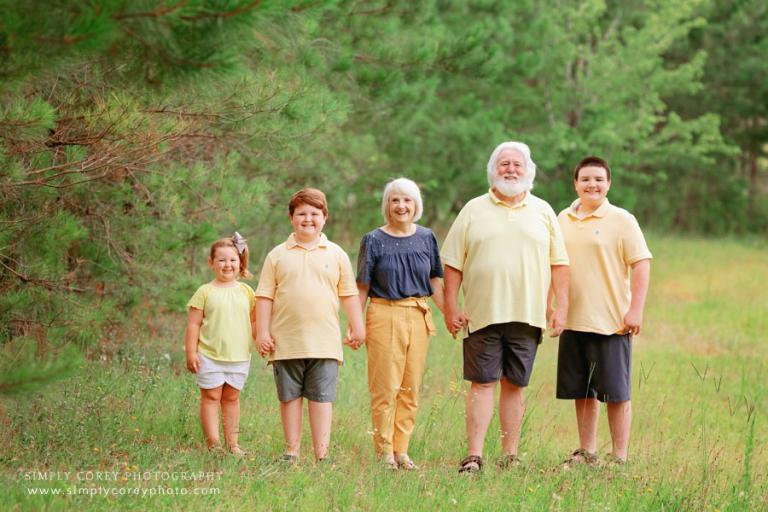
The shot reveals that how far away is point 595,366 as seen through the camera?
19.1 ft

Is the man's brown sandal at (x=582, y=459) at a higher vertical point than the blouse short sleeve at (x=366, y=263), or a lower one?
lower

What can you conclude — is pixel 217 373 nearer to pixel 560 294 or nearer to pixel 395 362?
pixel 395 362

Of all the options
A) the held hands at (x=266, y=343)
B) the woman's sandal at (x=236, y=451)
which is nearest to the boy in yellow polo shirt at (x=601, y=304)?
the held hands at (x=266, y=343)

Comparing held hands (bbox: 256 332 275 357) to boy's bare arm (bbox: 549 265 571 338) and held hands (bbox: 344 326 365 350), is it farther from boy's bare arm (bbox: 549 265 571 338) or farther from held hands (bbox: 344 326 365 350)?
boy's bare arm (bbox: 549 265 571 338)

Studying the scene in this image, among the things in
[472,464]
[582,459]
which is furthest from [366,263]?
[582,459]

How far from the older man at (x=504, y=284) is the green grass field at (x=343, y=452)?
40 cm

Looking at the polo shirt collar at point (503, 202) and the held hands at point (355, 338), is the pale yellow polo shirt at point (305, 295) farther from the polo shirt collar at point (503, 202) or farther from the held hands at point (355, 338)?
the polo shirt collar at point (503, 202)

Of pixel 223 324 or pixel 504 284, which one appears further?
pixel 223 324

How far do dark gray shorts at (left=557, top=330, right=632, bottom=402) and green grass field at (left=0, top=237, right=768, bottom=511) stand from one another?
446mm

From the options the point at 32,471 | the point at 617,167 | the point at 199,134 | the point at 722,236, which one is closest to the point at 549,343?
the point at 199,134

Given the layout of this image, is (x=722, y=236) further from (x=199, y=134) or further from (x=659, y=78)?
(x=199, y=134)

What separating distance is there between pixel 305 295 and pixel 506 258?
1.16 metres

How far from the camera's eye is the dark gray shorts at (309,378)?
553 centimetres

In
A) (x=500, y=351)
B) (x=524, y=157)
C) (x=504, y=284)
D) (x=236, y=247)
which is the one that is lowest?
(x=500, y=351)
